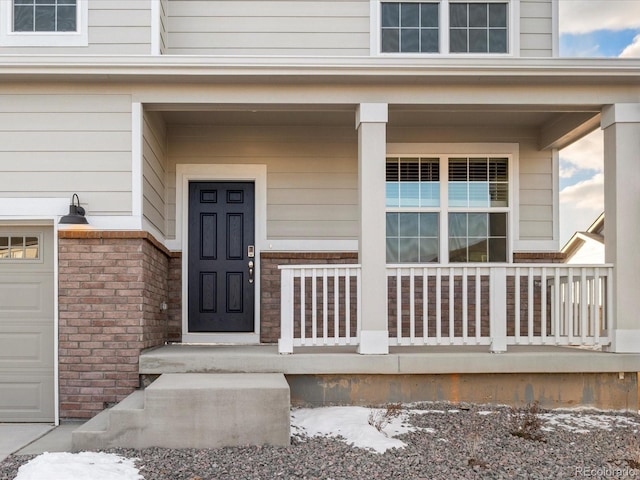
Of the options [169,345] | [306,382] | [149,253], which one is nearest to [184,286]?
[169,345]

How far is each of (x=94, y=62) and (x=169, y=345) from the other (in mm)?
2911

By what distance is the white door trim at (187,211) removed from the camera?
6.54 m

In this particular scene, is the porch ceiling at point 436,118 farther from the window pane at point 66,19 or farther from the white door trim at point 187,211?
the window pane at point 66,19

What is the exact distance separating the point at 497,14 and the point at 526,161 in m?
1.66

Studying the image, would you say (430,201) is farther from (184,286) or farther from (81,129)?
(81,129)

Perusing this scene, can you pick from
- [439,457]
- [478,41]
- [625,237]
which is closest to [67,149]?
[439,457]

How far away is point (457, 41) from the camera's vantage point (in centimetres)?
627

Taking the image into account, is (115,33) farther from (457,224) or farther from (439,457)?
(439,457)

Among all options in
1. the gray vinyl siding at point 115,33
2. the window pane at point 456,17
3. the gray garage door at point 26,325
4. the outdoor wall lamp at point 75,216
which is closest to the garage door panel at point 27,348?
the gray garage door at point 26,325

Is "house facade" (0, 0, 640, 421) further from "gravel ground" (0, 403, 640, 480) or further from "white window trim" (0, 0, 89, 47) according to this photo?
"gravel ground" (0, 403, 640, 480)

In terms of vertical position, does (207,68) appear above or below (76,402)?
above

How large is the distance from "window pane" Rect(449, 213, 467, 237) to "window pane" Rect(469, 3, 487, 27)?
207 centimetres

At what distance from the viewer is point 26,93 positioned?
207 inches

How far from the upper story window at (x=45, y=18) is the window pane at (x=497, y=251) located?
4924mm
